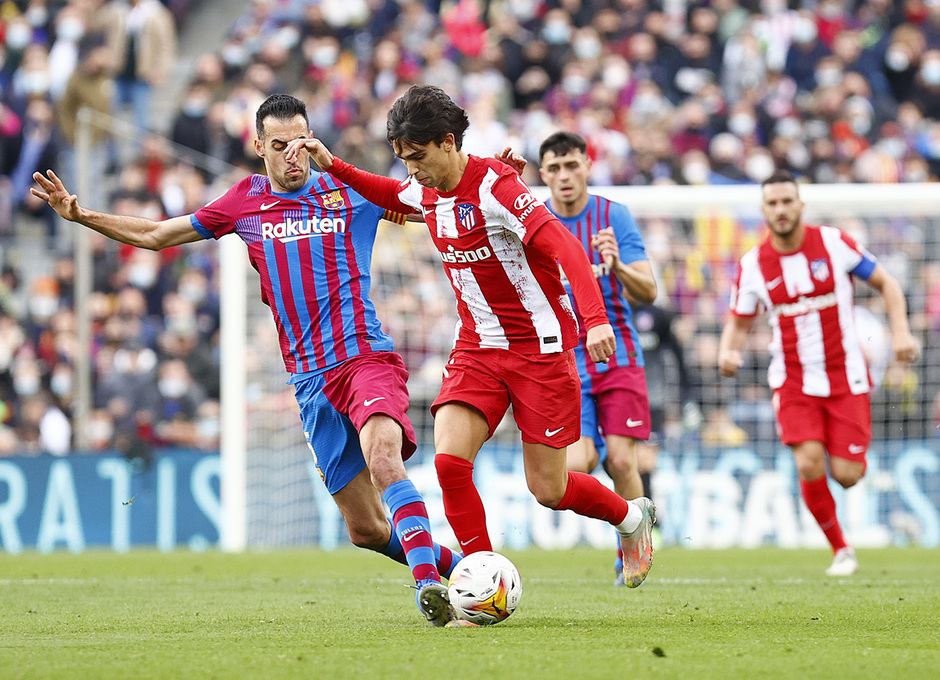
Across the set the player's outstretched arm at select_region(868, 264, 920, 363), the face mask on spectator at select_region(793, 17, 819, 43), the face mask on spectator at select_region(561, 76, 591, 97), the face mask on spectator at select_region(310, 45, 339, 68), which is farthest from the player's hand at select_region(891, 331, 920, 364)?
the face mask on spectator at select_region(310, 45, 339, 68)

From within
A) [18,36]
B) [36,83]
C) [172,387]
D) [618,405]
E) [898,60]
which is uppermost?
[18,36]

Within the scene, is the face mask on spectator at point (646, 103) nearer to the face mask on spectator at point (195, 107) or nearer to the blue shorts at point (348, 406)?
the face mask on spectator at point (195, 107)

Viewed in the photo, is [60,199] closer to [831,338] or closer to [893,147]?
[831,338]

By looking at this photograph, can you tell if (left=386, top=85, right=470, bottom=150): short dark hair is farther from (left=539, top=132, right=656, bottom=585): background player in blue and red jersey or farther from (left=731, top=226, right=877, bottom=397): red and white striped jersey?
(left=731, top=226, right=877, bottom=397): red and white striped jersey

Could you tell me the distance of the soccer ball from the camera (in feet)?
17.9

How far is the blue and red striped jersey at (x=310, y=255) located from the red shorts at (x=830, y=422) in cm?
367

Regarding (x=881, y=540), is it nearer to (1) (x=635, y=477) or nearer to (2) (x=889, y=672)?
(1) (x=635, y=477)

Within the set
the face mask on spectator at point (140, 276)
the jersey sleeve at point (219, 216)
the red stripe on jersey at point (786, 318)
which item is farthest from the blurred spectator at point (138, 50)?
the jersey sleeve at point (219, 216)

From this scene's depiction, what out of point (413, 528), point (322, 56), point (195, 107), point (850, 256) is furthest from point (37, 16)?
point (413, 528)

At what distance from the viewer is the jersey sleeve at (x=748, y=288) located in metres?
9.31

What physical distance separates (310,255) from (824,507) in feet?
14.4

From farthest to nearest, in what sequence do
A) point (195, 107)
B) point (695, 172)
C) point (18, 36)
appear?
point (18, 36), point (195, 107), point (695, 172)

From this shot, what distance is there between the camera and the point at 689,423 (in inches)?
500

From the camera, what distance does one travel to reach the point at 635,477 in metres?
8.23
